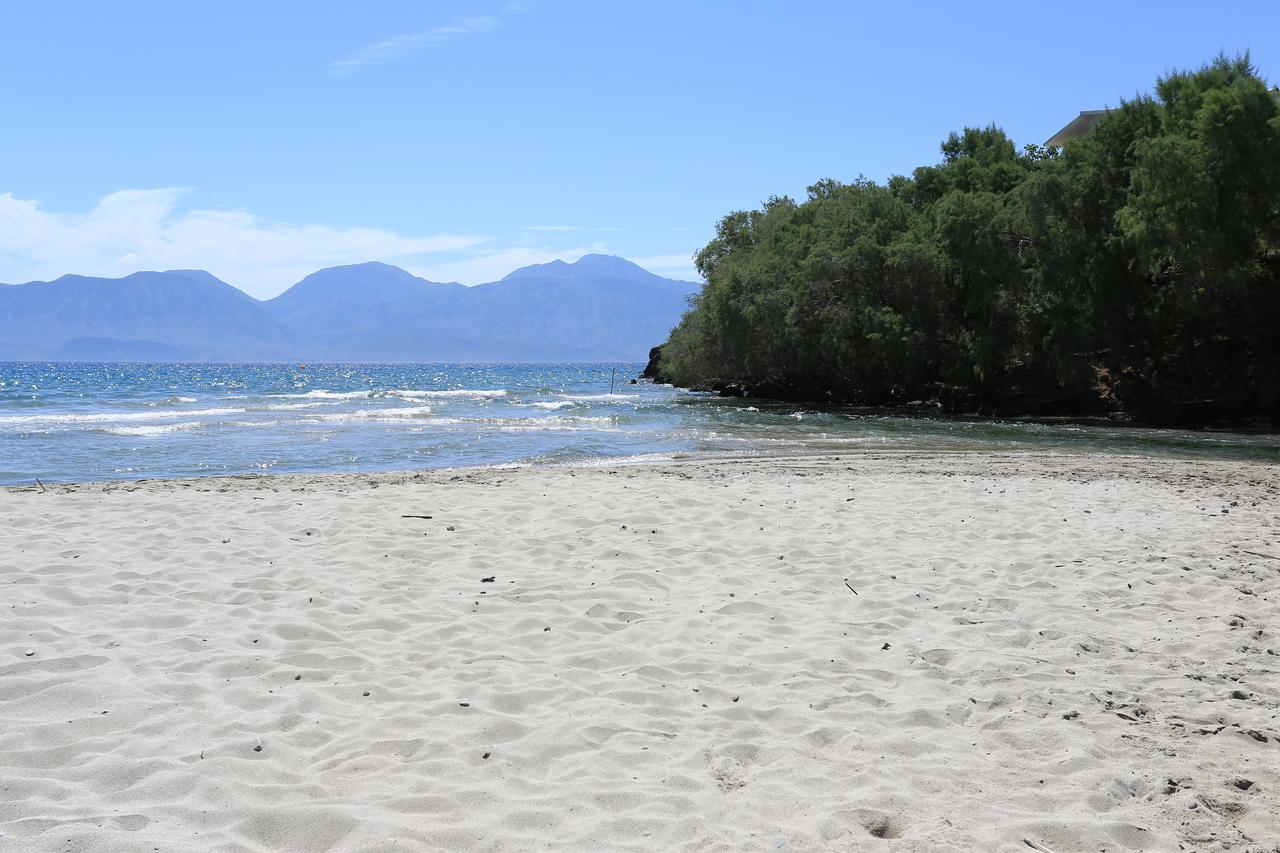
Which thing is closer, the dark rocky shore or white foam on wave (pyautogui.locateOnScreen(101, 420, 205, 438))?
white foam on wave (pyautogui.locateOnScreen(101, 420, 205, 438))

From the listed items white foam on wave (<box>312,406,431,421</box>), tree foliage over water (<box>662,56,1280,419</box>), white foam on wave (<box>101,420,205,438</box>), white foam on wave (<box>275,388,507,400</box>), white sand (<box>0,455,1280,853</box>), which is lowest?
white sand (<box>0,455,1280,853</box>)

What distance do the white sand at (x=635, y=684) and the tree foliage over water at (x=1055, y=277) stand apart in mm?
19938

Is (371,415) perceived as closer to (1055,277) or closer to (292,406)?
(292,406)

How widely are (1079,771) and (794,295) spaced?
126 ft

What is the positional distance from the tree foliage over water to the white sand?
19938 mm

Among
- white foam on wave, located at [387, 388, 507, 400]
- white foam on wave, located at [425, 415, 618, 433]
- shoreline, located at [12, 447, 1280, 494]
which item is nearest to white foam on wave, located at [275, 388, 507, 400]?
white foam on wave, located at [387, 388, 507, 400]

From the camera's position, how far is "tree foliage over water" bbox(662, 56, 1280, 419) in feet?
82.4

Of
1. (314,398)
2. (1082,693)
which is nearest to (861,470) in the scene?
(1082,693)

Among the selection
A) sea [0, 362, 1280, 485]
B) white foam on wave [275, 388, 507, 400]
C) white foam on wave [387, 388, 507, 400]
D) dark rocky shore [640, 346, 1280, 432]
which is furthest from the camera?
white foam on wave [387, 388, 507, 400]

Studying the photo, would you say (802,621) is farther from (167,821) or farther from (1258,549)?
(1258,549)

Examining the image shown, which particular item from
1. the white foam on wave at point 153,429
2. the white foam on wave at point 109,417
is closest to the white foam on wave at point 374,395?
the white foam on wave at point 109,417

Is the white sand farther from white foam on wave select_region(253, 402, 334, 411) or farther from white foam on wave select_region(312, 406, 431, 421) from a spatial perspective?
white foam on wave select_region(253, 402, 334, 411)

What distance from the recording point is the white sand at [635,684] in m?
3.46

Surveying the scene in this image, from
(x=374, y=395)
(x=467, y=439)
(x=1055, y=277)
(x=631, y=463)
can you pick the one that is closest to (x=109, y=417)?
(x=467, y=439)
